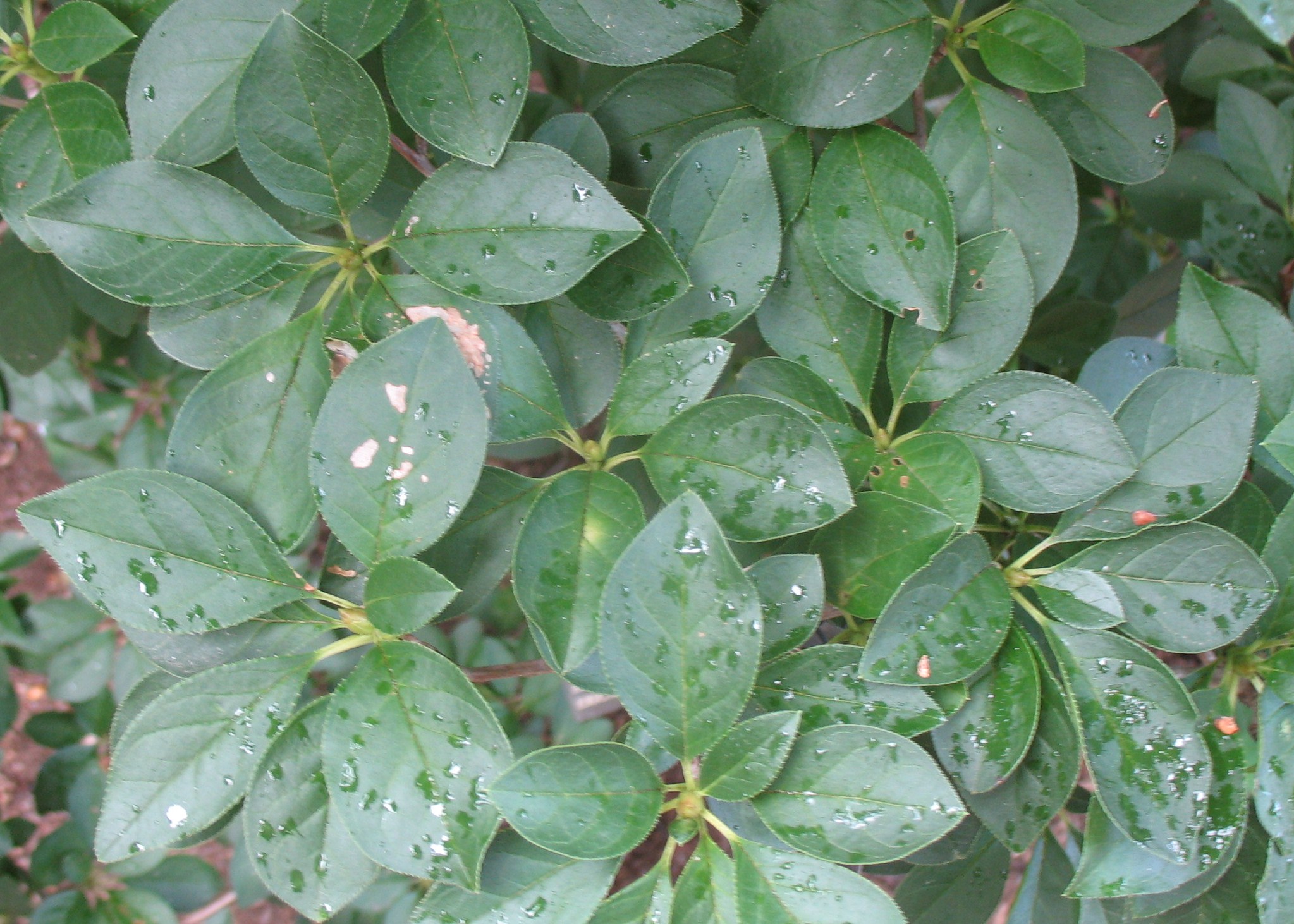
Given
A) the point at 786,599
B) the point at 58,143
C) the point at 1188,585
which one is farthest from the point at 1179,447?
the point at 58,143

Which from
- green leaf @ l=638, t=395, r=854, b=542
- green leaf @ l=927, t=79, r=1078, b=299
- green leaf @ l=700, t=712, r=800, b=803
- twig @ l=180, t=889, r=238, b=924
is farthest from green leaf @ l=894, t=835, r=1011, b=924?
twig @ l=180, t=889, r=238, b=924

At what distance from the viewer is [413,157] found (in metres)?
1.00

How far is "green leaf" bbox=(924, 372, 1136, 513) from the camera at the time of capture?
2.55 feet

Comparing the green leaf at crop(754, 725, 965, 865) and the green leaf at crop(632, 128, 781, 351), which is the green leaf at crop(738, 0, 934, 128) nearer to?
the green leaf at crop(632, 128, 781, 351)

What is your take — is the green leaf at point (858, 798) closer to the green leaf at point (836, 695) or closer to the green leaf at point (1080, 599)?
the green leaf at point (836, 695)

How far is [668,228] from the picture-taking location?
2.70 feet

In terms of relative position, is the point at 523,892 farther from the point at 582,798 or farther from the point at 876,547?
the point at 876,547

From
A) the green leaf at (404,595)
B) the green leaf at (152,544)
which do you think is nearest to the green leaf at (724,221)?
the green leaf at (404,595)

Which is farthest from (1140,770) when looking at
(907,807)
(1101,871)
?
(907,807)

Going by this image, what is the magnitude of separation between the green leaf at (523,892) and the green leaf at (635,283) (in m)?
0.48

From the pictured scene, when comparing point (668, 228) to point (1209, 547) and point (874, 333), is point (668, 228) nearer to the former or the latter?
point (874, 333)

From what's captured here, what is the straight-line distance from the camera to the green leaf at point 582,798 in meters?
0.68

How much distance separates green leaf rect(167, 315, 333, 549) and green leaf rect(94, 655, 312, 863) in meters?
0.14

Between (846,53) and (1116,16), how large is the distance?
0.86ft
